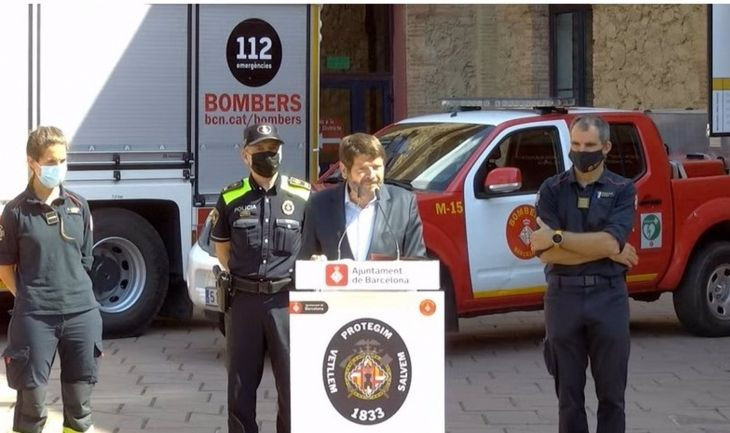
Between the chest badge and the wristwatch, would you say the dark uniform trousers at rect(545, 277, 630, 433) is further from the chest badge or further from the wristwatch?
the chest badge

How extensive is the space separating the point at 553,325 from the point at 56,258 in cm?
245

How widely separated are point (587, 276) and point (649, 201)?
471 cm

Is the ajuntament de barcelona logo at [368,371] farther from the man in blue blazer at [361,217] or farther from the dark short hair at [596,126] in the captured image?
the dark short hair at [596,126]

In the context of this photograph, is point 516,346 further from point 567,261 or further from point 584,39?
point 584,39

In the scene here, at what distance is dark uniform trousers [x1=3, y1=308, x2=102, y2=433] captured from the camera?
7051 millimetres

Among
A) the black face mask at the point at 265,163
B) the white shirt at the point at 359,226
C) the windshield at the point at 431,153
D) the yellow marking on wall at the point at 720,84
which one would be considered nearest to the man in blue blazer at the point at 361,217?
the white shirt at the point at 359,226

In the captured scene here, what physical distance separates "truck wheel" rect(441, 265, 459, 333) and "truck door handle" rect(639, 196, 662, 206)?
71.1 inches

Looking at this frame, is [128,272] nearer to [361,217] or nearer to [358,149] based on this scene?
[361,217]

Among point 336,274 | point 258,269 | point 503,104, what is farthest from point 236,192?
point 503,104

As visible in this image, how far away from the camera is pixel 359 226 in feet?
21.7

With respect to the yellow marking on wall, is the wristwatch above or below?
below

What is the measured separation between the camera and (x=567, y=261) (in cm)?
706

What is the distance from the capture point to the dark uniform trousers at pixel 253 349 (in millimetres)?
6934

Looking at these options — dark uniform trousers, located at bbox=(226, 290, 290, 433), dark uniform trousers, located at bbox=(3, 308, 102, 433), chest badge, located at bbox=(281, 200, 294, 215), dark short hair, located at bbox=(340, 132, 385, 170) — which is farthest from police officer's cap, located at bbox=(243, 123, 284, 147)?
dark uniform trousers, located at bbox=(3, 308, 102, 433)
